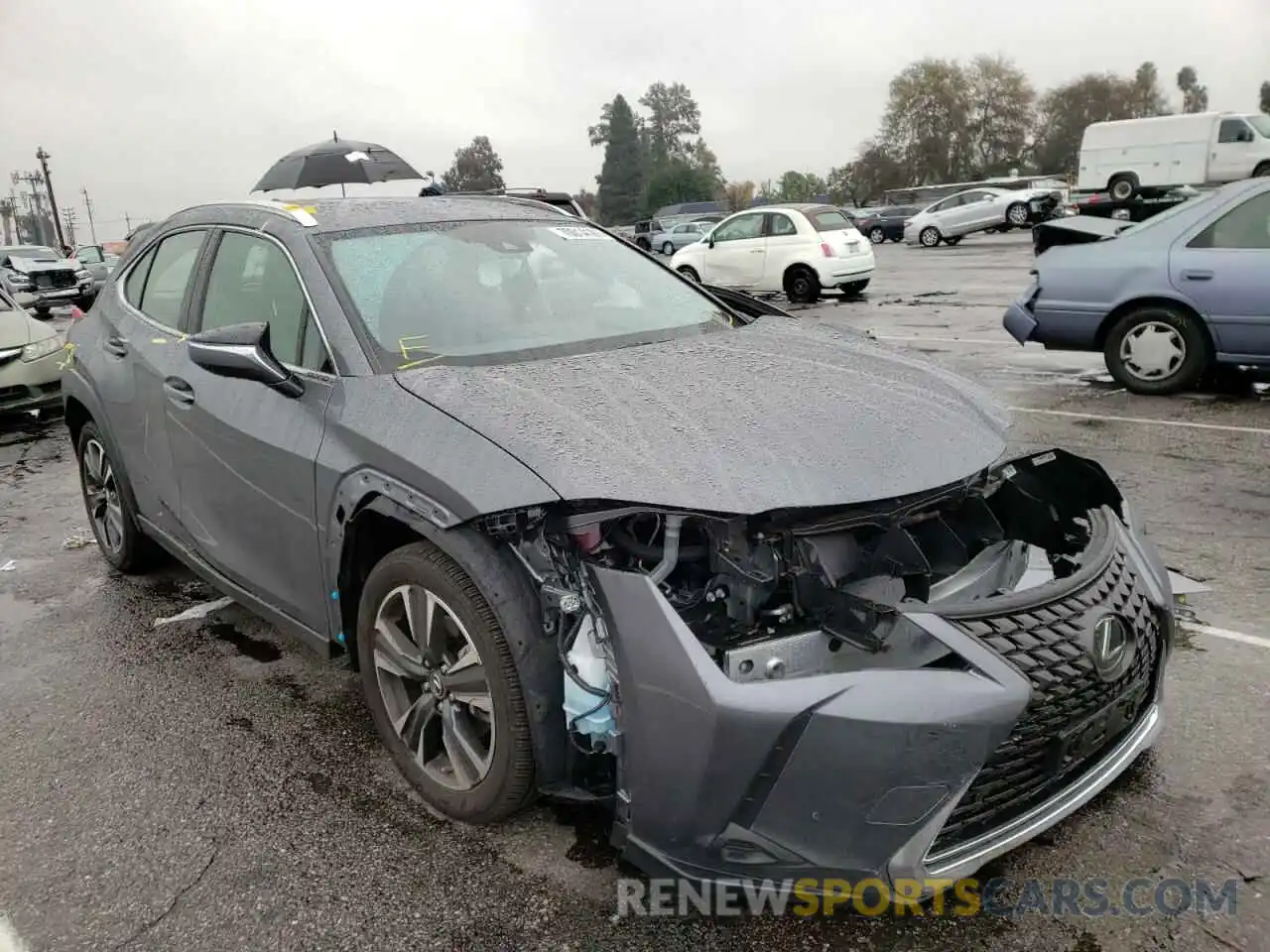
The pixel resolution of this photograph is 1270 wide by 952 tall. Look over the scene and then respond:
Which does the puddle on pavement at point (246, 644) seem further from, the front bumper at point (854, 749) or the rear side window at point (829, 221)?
the rear side window at point (829, 221)

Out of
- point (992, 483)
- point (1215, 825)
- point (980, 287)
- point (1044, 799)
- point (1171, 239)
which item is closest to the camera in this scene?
point (1044, 799)

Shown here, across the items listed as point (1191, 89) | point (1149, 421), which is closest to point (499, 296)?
point (1149, 421)

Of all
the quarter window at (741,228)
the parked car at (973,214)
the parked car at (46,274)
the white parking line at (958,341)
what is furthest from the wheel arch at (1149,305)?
the parked car at (973,214)

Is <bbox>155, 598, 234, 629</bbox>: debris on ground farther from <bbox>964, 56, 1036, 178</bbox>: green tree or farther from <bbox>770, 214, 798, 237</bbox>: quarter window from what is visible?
<bbox>964, 56, 1036, 178</bbox>: green tree

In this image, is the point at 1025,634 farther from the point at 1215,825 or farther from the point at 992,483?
the point at 1215,825

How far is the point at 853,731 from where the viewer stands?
194cm

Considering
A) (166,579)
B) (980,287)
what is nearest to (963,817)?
(166,579)

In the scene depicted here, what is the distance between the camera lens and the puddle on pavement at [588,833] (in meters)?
2.54

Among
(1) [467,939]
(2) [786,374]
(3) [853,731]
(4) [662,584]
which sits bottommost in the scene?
(1) [467,939]

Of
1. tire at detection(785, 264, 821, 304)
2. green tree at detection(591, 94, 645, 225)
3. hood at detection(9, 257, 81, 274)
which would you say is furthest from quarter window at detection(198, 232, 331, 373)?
green tree at detection(591, 94, 645, 225)

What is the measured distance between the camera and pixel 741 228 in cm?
1653

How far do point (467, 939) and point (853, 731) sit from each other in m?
1.06

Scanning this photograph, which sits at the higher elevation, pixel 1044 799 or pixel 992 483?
pixel 992 483

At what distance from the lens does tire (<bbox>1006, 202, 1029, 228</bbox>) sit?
31062 mm
